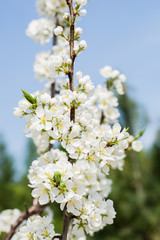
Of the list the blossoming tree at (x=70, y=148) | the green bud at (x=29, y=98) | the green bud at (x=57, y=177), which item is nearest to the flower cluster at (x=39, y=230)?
the blossoming tree at (x=70, y=148)

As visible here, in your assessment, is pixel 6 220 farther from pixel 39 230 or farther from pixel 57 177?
pixel 57 177

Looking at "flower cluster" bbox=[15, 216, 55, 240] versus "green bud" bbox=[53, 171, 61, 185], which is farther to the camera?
"flower cluster" bbox=[15, 216, 55, 240]

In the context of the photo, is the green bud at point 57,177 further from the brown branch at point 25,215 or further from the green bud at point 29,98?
the brown branch at point 25,215

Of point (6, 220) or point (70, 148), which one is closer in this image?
point (70, 148)

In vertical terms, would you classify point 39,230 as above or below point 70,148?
below

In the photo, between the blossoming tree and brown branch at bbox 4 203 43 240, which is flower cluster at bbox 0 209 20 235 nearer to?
brown branch at bbox 4 203 43 240

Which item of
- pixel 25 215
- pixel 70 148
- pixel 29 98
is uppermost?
pixel 29 98

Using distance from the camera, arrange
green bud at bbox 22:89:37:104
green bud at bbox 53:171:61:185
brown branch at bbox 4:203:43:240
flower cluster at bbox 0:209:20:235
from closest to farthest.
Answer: green bud at bbox 53:171:61:185, green bud at bbox 22:89:37:104, brown branch at bbox 4:203:43:240, flower cluster at bbox 0:209:20:235

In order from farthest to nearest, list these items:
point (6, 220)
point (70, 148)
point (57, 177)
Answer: point (6, 220) → point (70, 148) → point (57, 177)

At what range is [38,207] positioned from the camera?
277 centimetres

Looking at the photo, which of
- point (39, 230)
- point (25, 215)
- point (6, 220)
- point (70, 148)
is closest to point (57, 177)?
point (70, 148)

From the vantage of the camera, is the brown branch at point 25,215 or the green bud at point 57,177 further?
the brown branch at point 25,215

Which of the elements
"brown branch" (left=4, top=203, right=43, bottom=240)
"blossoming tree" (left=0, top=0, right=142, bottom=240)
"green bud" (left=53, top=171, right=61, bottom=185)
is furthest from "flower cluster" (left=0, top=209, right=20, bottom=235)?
"green bud" (left=53, top=171, right=61, bottom=185)

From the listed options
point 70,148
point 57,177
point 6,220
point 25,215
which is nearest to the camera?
point 57,177
